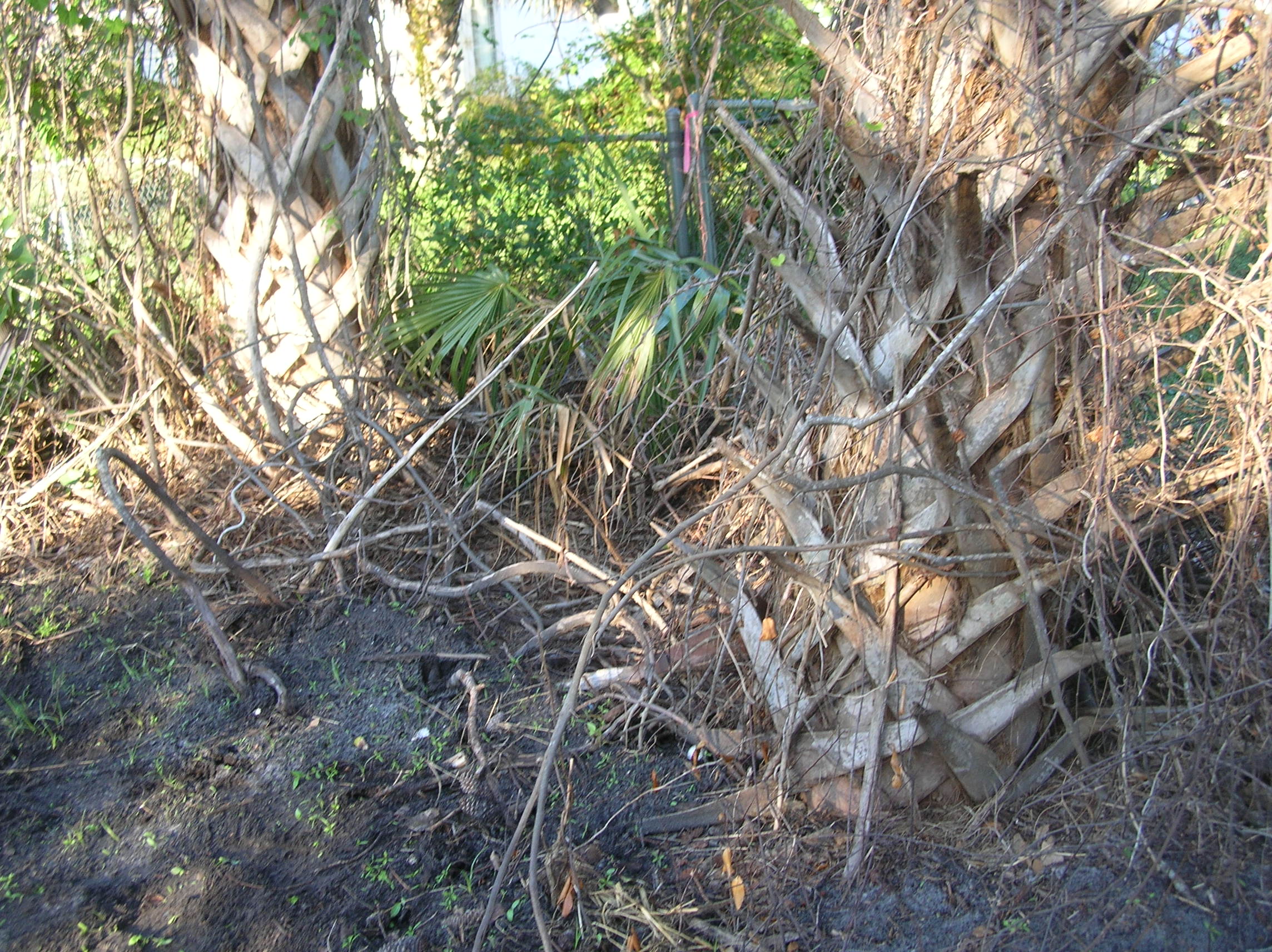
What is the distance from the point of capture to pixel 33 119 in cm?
421

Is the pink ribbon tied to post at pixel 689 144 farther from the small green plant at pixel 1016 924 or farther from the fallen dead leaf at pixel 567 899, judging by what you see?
the small green plant at pixel 1016 924

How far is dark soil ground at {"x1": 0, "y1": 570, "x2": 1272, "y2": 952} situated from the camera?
2291mm

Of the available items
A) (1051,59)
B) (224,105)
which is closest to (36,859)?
(224,105)

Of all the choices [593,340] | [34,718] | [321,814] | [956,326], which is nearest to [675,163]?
[593,340]

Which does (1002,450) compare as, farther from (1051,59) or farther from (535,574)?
(535,574)

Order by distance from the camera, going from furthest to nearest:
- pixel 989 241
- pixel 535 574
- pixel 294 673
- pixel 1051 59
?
1. pixel 535 574
2. pixel 294 673
3. pixel 989 241
4. pixel 1051 59

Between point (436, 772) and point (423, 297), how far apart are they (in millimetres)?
2134

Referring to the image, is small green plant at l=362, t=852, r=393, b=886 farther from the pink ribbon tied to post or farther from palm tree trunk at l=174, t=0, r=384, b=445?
the pink ribbon tied to post

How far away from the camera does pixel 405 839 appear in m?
2.67

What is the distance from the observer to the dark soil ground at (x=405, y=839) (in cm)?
229

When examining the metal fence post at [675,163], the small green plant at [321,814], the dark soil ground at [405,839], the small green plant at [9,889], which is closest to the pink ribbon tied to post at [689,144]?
the metal fence post at [675,163]

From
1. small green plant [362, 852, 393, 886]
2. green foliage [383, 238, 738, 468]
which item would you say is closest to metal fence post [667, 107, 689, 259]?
green foliage [383, 238, 738, 468]

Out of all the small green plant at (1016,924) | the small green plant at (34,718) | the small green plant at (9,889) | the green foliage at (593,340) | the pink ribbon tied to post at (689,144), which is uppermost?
the pink ribbon tied to post at (689,144)

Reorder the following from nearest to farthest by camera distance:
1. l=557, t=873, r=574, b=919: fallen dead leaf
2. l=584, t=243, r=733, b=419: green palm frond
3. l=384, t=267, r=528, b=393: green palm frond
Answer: l=557, t=873, r=574, b=919: fallen dead leaf, l=584, t=243, r=733, b=419: green palm frond, l=384, t=267, r=528, b=393: green palm frond
